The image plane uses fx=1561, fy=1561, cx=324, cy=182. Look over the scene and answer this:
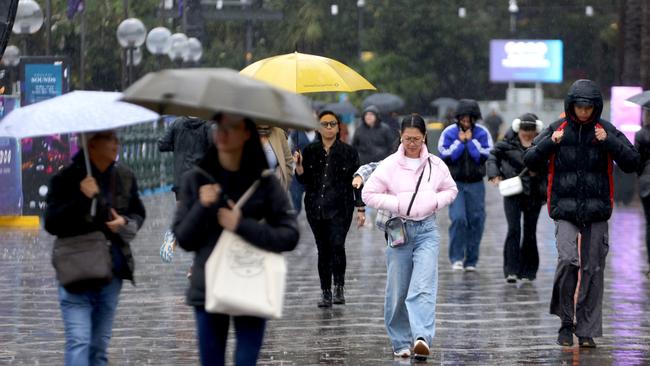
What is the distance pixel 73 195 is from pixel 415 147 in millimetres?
3369

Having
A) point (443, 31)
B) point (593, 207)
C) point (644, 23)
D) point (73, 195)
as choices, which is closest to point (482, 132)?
point (593, 207)

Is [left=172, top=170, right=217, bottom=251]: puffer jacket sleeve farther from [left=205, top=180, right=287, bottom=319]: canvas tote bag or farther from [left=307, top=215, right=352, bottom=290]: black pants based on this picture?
[left=307, top=215, right=352, bottom=290]: black pants

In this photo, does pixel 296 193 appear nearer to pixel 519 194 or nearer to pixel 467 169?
pixel 467 169

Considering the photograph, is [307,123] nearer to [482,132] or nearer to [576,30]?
[482,132]

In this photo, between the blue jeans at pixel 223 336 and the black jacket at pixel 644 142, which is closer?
the blue jeans at pixel 223 336

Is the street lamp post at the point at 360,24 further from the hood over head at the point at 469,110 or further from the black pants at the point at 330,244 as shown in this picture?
the black pants at the point at 330,244

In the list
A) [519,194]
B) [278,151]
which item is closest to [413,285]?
[278,151]

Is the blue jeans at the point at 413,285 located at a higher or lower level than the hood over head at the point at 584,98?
lower

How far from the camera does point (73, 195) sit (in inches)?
291

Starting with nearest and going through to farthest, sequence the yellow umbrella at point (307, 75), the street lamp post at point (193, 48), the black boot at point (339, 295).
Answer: the yellow umbrella at point (307, 75)
the black boot at point (339, 295)
the street lamp post at point (193, 48)

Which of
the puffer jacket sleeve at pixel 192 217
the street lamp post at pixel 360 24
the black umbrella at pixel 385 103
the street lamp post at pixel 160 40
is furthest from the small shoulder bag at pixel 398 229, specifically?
the street lamp post at pixel 360 24

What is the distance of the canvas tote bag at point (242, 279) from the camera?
20.7 ft

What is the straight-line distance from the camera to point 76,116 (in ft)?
24.0

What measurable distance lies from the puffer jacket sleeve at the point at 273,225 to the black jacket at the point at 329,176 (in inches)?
242
